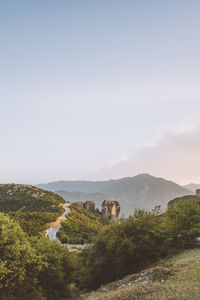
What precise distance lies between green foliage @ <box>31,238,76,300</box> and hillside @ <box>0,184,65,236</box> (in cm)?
3609

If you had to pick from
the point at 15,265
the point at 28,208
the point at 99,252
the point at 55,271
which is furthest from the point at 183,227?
the point at 28,208

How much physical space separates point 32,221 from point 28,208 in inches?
1137

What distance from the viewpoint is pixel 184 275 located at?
16.7m

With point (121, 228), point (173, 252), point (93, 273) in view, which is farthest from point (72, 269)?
point (173, 252)

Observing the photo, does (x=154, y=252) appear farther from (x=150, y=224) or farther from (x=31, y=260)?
(x=31, y=260)

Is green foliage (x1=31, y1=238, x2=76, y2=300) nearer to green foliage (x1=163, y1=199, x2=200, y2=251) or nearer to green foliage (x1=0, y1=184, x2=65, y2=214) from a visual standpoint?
green foliage (x1=163, y1=199, x2=200, y2=251)

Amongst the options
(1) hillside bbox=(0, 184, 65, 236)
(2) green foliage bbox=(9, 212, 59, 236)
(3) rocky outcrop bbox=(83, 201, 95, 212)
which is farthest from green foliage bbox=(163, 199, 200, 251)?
(3) rocky outcrop bbox=(83, 201, 95, 212)

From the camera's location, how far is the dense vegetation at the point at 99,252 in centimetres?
2123

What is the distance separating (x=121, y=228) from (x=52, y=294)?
11277 millimetres

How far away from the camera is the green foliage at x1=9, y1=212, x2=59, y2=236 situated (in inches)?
2627

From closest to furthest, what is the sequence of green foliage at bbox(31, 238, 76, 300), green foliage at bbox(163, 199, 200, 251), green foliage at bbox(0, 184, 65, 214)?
green foliage at bbox(31, 238, 76, 300) → green foliage at bbox(163, 199, 200, 251) → green foliage at bbox(0, 184, 65, 214)

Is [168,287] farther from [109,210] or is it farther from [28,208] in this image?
[109,210]

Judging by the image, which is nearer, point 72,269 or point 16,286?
point 16,286

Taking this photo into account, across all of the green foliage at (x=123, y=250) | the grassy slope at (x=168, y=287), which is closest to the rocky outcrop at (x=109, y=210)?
the green foliage at (x=123, y=250)
